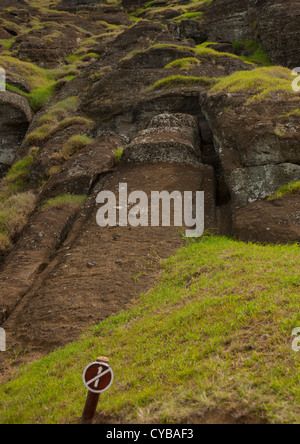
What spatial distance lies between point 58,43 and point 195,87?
22.4 meters

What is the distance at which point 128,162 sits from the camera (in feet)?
39.4

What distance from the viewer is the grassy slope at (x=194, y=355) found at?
340 centimetres

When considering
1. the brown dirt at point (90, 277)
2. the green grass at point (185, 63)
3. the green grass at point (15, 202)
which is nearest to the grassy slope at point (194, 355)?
the brown dirt at point (90, 277)

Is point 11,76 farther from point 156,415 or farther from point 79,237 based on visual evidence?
point 156,415

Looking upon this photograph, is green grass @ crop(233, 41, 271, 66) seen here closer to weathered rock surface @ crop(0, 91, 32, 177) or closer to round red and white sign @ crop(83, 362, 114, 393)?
weathered rock surface @ crop(0, 91, 32, 177)

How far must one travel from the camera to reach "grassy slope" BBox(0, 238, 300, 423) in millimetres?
3402

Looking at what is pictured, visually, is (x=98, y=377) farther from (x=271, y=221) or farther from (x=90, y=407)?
(x=271, y=221)

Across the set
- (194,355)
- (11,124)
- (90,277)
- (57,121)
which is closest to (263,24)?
(57,121)

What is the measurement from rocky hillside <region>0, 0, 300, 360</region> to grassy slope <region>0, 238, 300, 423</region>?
3.32 ft

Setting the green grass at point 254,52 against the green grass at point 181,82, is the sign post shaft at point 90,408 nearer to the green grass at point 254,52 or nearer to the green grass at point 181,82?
the green grass at point 181,82

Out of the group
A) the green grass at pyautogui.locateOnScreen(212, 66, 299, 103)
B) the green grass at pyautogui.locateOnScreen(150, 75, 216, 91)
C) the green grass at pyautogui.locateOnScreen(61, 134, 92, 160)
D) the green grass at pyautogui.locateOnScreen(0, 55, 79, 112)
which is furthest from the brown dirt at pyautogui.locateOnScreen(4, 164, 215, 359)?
the green grass at pyautogui.locateOnScreen(0, 55, 79, 112)

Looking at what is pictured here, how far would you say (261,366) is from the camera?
366 centimetres

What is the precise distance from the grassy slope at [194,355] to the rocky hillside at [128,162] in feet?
3.32

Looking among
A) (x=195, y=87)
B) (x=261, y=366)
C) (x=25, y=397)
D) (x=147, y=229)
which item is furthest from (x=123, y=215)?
(x=195, y=87)
